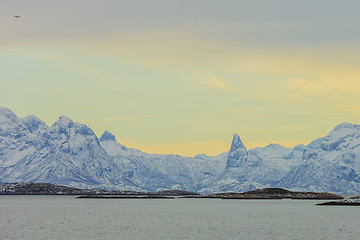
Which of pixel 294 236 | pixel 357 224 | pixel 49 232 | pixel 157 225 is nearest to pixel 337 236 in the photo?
pixel 294 236

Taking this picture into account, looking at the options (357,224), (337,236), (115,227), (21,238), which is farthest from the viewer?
(357,224)

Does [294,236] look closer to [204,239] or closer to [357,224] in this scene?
[204,239]

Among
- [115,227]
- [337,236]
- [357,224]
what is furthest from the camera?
[357,224]

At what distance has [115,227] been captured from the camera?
5802 inches

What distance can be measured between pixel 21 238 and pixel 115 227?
3358cm

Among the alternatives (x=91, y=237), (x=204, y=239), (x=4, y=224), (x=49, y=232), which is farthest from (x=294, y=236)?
(x=4, y=224)

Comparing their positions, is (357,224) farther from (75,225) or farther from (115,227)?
(75,225)

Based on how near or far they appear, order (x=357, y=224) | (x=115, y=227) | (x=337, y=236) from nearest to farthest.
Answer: (x=337, y=236), (x=115, y=227), (x=357, y=224)

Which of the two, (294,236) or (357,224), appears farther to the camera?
(357,224)

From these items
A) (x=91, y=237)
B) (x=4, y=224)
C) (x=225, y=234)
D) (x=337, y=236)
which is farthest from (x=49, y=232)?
(x=337, y=236)

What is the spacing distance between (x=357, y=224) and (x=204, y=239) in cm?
5723

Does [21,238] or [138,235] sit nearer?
[21,238]

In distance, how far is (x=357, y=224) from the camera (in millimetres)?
159000

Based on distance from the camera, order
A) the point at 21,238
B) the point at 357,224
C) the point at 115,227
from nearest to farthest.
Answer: the point at 21,238 → the point at 115,227 → the point at 357,224
